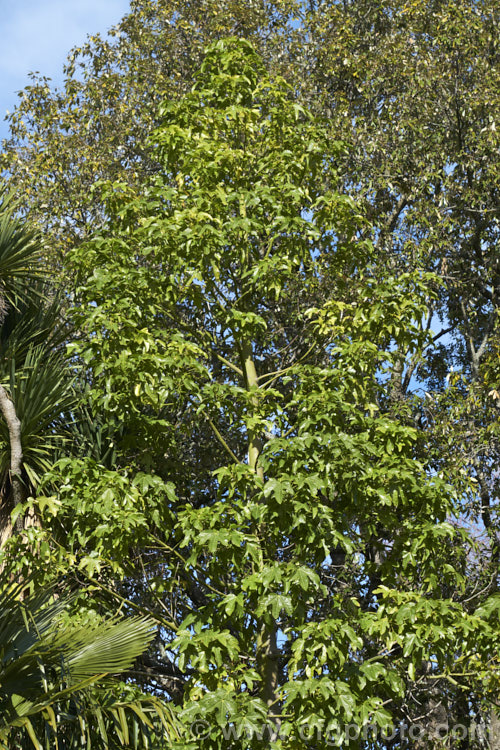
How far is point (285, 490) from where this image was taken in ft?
17.9

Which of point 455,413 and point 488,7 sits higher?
point 488,7

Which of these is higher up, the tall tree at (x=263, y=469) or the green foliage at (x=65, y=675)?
the tall tree at (x=263, y=469)

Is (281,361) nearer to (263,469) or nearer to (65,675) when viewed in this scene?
(263,469)

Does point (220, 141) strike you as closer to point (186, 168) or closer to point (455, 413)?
point (186, 168)

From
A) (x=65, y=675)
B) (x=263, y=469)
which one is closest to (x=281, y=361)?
(x=263, y=469)

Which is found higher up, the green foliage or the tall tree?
the tall tree

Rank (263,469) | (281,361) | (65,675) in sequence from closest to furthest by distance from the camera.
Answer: (65,675), (263,469), (281,361)

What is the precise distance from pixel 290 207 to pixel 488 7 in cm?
616

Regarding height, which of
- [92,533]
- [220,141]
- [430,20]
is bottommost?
[92,533]

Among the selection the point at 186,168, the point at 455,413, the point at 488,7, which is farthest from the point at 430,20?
the point at 186,168

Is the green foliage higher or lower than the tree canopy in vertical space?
lower

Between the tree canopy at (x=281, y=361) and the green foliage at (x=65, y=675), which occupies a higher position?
the tree canopy at (x=281, y=361)

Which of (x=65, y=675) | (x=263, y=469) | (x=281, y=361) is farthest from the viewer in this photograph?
(x=281, y=361)

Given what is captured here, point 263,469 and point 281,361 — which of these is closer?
point 263,469
